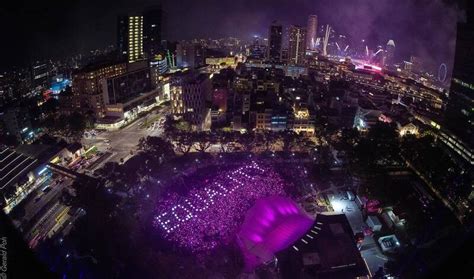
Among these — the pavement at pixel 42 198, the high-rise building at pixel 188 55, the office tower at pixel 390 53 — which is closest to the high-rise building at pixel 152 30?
the high-rise building at pixel 188 55

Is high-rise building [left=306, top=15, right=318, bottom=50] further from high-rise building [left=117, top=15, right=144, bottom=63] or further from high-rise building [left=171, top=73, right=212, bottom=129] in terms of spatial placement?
high-rise building [left=171, top=73, right=212, bottom=129]

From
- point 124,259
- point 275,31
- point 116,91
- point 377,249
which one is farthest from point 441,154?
point 275,31

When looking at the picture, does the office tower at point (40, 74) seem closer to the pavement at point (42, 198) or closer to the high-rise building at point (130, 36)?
the high-rise building at point (130, 36)

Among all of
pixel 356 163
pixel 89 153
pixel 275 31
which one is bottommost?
pixel 89 153

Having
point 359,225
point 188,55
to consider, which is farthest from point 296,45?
point 359,225

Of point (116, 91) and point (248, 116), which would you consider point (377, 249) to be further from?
point (116, 91)

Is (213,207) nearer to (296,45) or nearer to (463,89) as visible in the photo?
(463,89)
